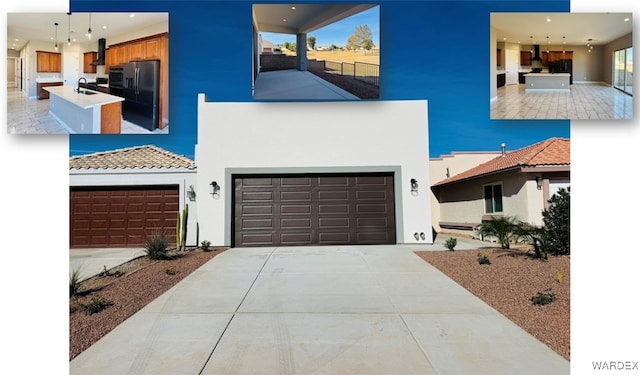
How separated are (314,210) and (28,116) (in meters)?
6.39

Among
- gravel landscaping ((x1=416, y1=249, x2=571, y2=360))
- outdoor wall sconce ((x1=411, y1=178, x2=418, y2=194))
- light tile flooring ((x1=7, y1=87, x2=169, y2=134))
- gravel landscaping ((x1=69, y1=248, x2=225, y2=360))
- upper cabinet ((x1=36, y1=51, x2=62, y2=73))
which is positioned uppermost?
upper cabinet ((x1=36, y1=51, x2=62, y2=73))

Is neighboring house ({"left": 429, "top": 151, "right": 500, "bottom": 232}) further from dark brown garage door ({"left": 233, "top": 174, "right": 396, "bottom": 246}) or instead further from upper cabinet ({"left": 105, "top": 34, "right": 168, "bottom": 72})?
upper cabinet ({"left": 105, "top": 34, "right": 168, "bottom": 72})

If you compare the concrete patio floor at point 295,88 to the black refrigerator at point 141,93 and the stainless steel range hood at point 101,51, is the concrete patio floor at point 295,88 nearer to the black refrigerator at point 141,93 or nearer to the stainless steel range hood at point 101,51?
the black refrigerator at point 141,93

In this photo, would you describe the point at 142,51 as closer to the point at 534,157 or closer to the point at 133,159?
the point at 133,159

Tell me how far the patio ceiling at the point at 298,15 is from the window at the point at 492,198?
6.50 meters

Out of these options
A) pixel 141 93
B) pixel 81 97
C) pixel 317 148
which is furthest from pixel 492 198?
pixel 81 97

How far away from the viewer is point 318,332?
4762 mm

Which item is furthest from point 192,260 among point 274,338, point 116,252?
point 274,338

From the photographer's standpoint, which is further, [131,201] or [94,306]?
[131,201]

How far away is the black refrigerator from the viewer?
9.16m

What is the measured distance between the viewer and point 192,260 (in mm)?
9125

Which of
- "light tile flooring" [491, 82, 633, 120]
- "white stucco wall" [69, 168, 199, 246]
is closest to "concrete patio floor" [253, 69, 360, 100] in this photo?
A: "white stucco wall" [69, 168, 199, 246]

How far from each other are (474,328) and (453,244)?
5.53m

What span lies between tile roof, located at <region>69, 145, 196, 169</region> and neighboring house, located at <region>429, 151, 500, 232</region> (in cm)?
612
